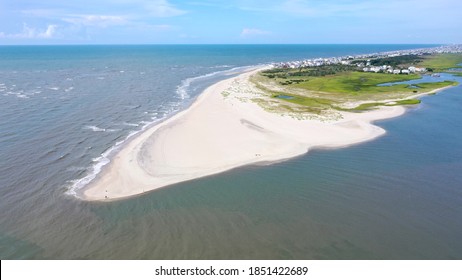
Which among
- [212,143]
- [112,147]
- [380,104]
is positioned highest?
[380,104]

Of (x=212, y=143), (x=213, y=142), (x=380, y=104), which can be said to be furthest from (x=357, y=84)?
(x=212, y=143)

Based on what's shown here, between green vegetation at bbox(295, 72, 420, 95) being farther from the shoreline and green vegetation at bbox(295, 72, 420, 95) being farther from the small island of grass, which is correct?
the shoreline

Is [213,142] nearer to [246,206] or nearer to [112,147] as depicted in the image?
[112,147]

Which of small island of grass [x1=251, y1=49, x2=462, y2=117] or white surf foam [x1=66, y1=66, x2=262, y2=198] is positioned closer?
white surf foam [x1=66, y1=66, x2=262, y2=198]

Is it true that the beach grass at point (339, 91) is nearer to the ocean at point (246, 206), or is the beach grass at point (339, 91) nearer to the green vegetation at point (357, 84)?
the green vegetation at point (357, 84)

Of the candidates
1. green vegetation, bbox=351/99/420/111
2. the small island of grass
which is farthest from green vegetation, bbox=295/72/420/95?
green vegetation, bbox=351/99/420/111

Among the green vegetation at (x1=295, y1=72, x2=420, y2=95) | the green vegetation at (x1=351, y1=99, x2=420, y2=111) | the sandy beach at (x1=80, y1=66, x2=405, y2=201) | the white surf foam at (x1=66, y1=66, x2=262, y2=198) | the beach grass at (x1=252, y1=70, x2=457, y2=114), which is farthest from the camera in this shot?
the green vegetation at (x1=295, y1=72, x2=420, y2=95)

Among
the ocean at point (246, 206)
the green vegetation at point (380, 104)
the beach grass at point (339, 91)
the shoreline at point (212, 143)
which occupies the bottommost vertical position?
the ocean at point (246, 206)

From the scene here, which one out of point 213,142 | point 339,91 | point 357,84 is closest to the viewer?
point 213,142

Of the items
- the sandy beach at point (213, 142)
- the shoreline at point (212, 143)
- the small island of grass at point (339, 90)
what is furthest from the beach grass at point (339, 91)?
the sandy beach at point (213, 142)
